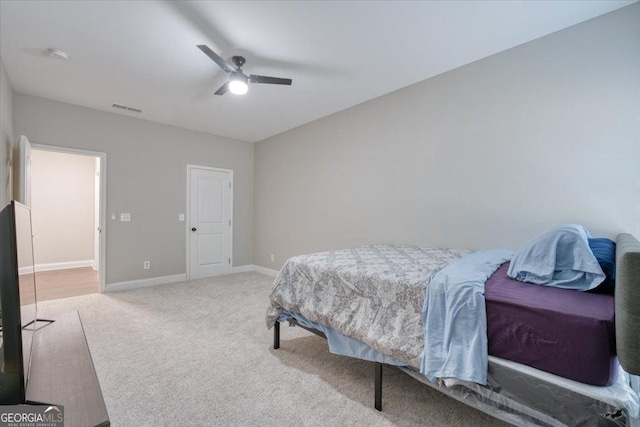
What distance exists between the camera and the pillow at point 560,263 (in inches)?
55.8

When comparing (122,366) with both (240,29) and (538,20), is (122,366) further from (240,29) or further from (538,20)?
(538,20)

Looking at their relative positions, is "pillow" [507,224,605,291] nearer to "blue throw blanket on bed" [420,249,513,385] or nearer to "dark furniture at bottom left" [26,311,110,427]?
"blue throw blanket on bed" [420,249,513,385]

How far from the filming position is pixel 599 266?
141 cm

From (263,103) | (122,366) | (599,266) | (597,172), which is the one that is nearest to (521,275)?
(599,266)

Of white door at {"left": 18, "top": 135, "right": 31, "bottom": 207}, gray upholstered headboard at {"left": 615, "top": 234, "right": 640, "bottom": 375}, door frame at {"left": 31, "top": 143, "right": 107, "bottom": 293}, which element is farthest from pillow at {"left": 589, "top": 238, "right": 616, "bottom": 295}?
door frame at {"left": 31, "top": 143, "right": 107, "bottom": 293}

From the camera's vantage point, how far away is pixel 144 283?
4.48 m

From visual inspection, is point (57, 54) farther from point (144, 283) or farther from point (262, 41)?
point (144, 283)

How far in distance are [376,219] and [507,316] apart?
2341 mm

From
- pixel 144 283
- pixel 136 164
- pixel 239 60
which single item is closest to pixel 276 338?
pixel 239 60

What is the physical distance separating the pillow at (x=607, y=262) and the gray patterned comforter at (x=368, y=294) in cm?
80

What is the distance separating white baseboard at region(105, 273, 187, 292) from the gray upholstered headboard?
5.22m

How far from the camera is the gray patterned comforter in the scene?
5.50 ft

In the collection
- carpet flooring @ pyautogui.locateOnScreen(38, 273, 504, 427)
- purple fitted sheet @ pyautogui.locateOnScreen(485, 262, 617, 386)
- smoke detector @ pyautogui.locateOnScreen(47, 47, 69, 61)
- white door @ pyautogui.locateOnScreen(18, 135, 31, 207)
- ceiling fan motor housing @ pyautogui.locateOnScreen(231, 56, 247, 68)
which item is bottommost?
carpet flooring @ pyautogui.locateOnScreen(38, 273, 504, 427)

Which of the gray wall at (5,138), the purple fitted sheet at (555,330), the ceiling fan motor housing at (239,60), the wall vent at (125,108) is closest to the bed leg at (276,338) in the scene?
the purple fitted sheet at (555,330)
